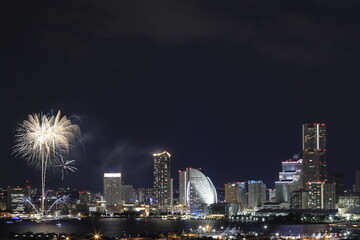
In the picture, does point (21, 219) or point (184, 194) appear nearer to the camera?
point (21, 219)

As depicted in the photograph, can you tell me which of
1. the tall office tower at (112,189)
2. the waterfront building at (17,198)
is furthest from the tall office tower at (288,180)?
the waterfront building at (17,198)

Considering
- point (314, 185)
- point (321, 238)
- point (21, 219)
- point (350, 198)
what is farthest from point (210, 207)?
point (321, 238)

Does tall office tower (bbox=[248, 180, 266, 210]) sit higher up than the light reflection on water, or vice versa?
tall office tower (bbox=[248, 180, 266, 210])

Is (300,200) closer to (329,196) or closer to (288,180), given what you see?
(329,196)

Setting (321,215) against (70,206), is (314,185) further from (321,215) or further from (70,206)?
(70,206)

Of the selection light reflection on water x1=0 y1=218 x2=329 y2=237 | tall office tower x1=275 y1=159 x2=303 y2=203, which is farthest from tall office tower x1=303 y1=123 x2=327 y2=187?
light reflection on water x1=0 y1=218 x2=329 y2=237

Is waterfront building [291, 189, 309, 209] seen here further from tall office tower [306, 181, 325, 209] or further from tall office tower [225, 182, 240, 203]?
tall office tower [225, 182, 240, 203]
